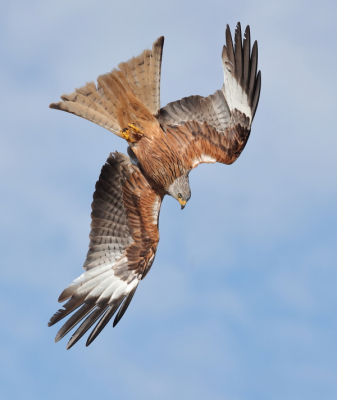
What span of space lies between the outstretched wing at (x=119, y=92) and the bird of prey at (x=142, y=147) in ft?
0.05

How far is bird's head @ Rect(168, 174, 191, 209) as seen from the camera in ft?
28.3

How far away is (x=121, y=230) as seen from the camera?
907cm

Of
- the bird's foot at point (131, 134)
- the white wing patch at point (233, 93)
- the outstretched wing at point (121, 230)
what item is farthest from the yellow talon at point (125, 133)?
the white wing patch at point (233, 93)

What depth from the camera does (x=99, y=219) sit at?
9023 mm

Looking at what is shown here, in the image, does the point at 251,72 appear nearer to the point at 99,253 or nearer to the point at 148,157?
the point at 148,157

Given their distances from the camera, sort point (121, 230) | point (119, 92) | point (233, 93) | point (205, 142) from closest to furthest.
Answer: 1. point (119, 92)
2. point (205, 142)
3. point (233, 93)
4. point (121, 230)

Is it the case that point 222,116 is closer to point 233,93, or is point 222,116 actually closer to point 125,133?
point 233,93

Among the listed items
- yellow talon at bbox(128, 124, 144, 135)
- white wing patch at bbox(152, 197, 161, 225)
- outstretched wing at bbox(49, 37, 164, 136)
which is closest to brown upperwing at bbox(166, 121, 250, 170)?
yellow talon at bbox(128, 124, 144, 135)

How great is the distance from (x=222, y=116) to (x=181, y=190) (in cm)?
131

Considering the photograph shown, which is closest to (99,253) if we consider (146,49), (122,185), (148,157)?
(122,185)

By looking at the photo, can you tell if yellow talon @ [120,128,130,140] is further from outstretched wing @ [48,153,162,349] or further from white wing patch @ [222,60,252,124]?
white wing patch @ [222,60,252,124]

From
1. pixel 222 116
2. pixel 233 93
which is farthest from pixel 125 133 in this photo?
pixel 233 93

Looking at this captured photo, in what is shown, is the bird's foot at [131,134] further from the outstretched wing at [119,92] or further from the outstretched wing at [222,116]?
the outstretched wing at [222,116]

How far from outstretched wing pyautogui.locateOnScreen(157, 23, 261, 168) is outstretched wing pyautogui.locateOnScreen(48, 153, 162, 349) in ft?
2.98
